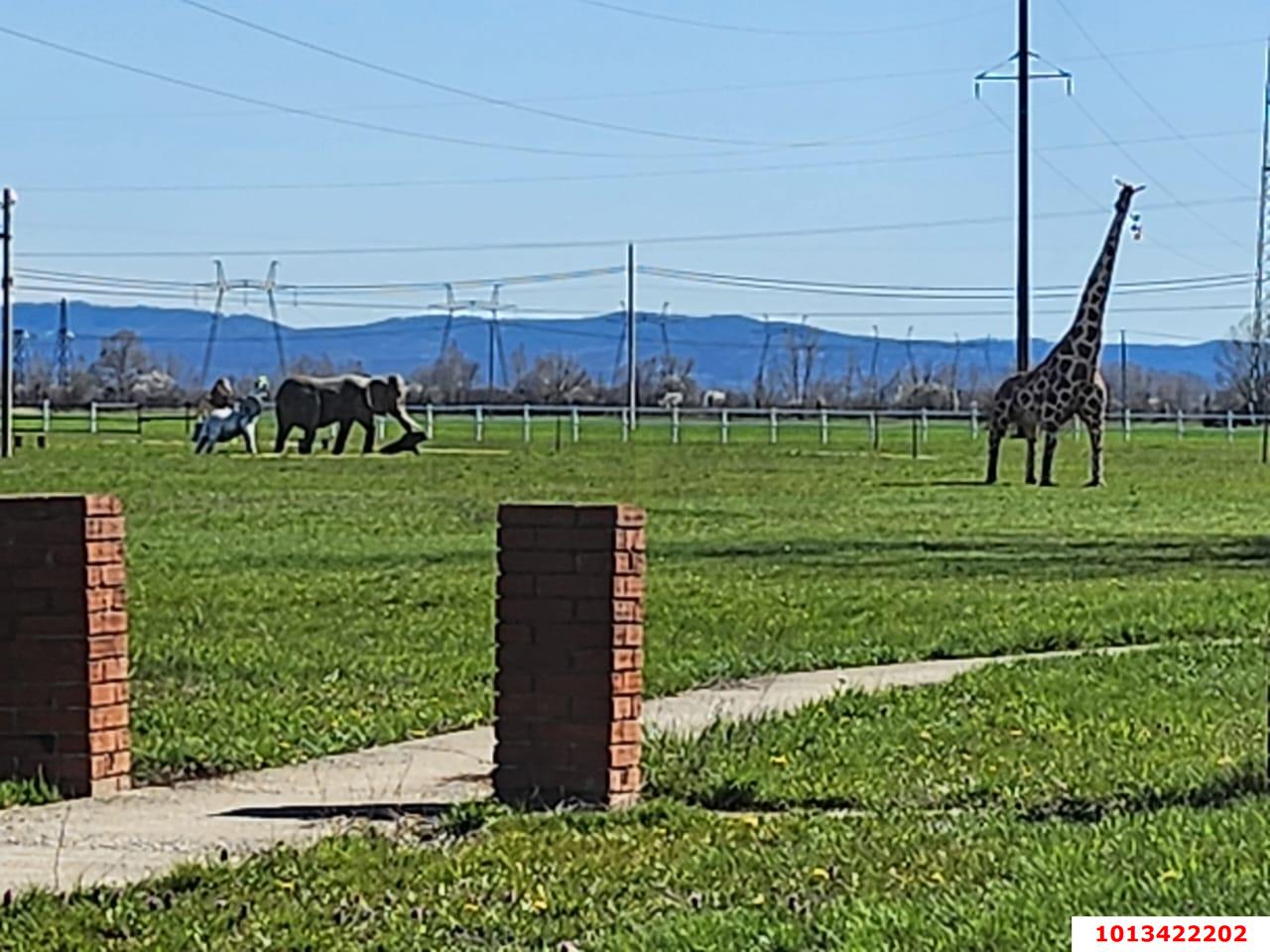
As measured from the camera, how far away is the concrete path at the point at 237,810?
8930 mm

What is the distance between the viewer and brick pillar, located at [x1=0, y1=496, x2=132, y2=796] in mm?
10055

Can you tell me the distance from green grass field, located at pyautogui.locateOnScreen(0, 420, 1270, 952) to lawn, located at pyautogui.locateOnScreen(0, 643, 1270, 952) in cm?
2

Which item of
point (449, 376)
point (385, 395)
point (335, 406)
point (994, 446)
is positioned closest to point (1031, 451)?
point (994, 446)

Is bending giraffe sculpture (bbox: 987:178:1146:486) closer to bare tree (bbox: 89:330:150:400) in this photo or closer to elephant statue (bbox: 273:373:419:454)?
elephant statue (bbox: 273:373:419:454)

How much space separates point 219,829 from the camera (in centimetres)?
957

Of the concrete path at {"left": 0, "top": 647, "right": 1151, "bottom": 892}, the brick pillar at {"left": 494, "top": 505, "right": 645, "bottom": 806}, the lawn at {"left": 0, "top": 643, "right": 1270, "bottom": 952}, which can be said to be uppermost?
the brick pillar at {"left": 494, "top": 505, "right": 645, "bottom": 806}

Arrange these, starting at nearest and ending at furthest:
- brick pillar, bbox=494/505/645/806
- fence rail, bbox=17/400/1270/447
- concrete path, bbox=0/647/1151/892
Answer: concrete path, bbox=0/647/1151/892 < brick pillar, bbox=494/505/645/806 < fence rail, bbox=17/400/1270/447

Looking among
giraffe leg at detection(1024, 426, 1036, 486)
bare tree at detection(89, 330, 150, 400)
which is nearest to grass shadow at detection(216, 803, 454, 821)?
giraffe leg at detection(1024, 426, 1036, 486)

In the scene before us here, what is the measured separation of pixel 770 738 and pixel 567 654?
1.93 meters

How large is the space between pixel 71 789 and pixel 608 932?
3.25 metres

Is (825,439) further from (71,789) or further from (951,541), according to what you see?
(71,789)

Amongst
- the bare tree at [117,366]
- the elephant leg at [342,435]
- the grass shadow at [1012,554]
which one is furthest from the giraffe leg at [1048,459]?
the bare tree at [117,366]

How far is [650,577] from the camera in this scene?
21734mm

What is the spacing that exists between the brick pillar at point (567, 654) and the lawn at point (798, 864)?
1.01ft
